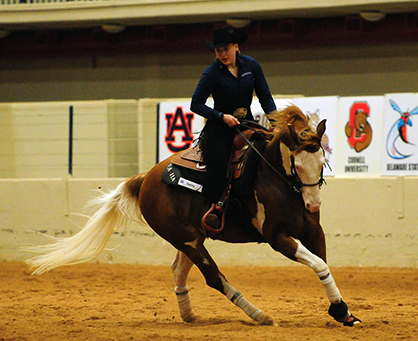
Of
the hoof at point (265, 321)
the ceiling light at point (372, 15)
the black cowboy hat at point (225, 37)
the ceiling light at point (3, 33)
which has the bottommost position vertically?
the hoof at point (265, 321)

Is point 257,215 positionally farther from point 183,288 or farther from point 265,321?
point 183,288

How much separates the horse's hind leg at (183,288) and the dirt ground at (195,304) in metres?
0.10

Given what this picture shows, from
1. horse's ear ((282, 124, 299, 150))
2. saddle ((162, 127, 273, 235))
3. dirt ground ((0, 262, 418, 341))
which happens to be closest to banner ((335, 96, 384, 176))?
dirt ground ((0, 262, 418, 341))

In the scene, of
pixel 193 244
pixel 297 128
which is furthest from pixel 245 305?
pixel 297 128

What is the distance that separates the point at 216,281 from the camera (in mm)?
5328

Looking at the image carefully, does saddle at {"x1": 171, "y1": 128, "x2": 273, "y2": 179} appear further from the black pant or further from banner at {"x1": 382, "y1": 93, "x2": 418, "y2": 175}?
banner at {"x1": 382, "y1": 93, "x2": 418, "y2": 175}

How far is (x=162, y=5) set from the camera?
11.6m

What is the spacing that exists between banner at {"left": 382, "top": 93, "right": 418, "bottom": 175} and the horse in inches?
151

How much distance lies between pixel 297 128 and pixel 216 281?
5.02 feet

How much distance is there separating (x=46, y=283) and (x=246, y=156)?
448 centimetres

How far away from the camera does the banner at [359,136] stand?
8820mm

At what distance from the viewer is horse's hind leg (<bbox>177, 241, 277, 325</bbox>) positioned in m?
5.14

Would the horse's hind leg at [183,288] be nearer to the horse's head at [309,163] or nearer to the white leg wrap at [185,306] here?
the white leg wrap at [185,306]

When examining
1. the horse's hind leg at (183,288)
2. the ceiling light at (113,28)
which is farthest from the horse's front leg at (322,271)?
the ceiling light at (113,28)
